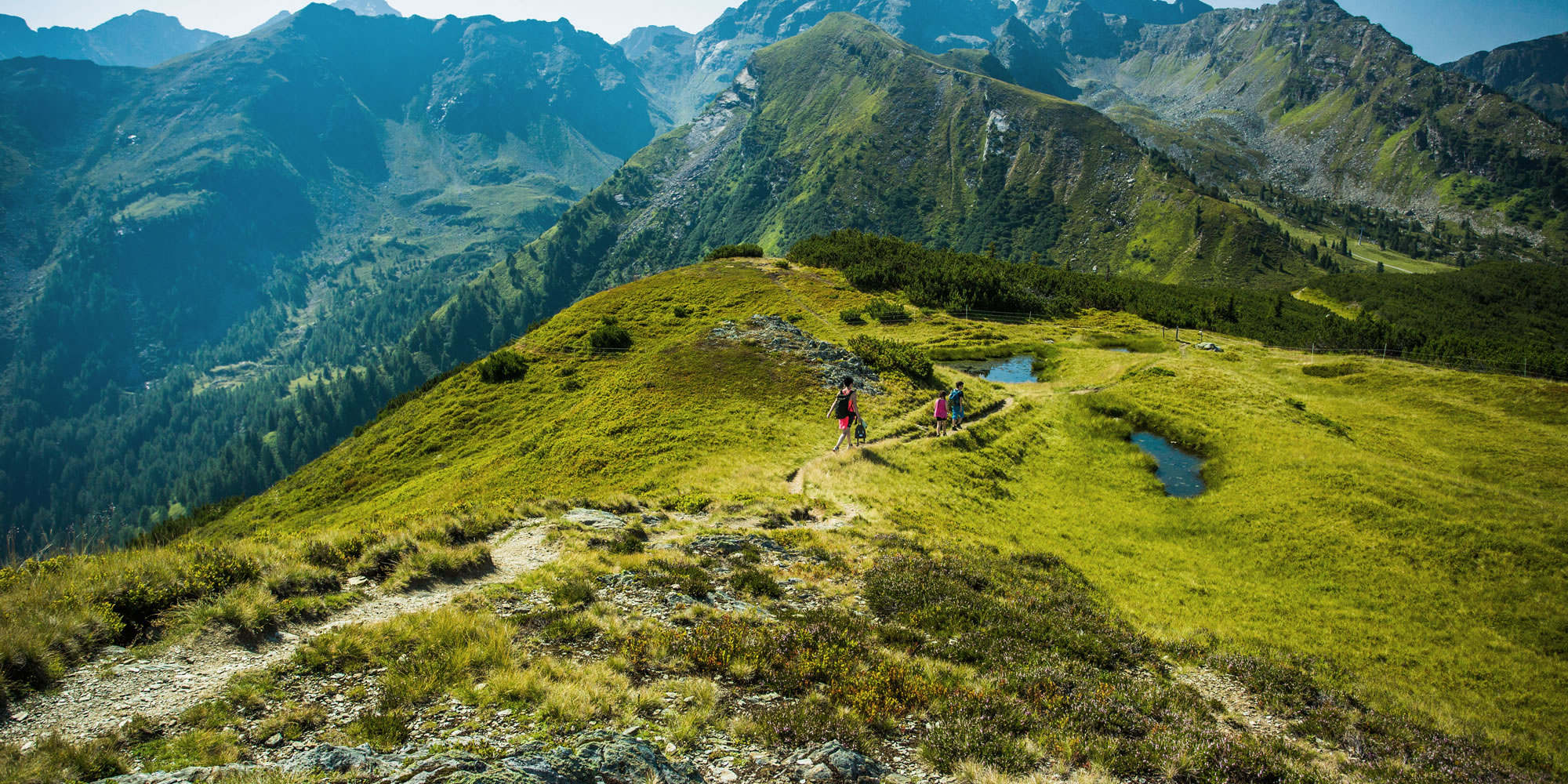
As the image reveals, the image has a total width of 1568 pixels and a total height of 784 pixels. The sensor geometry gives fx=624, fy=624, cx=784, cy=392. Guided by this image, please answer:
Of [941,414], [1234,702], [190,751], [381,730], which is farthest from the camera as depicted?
[941,414]

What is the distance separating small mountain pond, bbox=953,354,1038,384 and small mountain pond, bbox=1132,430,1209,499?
47.2 ft

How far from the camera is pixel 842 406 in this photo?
103ft

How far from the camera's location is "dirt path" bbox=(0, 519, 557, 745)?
8359 millimetres

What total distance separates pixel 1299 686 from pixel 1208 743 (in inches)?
252

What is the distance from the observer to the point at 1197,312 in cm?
11906

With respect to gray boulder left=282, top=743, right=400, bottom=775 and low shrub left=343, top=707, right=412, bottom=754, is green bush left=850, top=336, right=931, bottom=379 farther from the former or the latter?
gray boulder left=282, top=743, right=400, bottom=775

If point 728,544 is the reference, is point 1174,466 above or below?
below

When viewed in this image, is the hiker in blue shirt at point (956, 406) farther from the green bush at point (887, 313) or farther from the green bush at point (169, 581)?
the green bush at point (887, 313)

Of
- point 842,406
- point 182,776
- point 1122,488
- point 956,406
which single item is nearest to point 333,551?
point 182,776

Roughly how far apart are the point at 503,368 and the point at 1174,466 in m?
47.7

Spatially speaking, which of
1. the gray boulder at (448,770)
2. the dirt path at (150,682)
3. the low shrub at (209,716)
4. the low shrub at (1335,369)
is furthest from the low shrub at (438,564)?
the low shrub at (1335,369)

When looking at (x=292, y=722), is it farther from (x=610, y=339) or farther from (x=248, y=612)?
(x=610, y=339)

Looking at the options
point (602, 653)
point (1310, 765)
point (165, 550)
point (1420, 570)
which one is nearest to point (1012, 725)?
point (1310, 765)

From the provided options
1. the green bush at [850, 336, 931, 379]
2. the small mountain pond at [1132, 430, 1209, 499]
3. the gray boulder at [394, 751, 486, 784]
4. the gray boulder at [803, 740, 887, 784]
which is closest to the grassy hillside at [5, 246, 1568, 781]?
the green bush at [850, 336, 931, 379]
